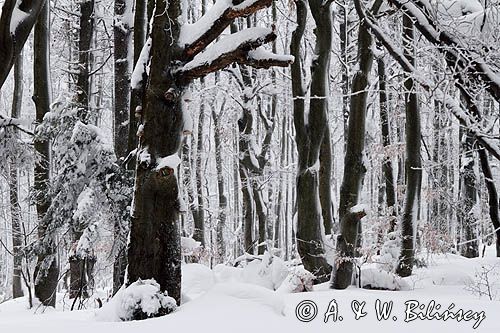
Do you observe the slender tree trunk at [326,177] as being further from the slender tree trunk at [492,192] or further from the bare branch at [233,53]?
the slender tree trunk at [492,192]

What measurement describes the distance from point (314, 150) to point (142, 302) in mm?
4175

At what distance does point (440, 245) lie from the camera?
8977mm

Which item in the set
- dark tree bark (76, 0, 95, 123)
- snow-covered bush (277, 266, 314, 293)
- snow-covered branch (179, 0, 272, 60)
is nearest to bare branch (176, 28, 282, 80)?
snow-covered branch (179, 0, 272, 60)

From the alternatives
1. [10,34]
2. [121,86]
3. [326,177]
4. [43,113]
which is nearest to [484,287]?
[326,177]

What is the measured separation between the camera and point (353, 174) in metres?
7.36

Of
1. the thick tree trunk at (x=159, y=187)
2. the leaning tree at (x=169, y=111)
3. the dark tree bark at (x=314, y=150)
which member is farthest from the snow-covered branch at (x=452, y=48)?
the dark tree bark at (x=314, y=150)

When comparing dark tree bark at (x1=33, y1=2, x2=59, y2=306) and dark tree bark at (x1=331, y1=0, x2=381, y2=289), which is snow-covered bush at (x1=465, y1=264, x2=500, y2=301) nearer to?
dark tree bark at (x1=331, y1=0, x2=381, y2=289)

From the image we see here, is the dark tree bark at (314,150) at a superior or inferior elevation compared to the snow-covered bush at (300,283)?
superior

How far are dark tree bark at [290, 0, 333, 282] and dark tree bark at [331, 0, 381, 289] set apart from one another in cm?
45

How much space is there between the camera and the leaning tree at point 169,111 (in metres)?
4.73

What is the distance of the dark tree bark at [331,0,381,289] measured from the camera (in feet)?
23.4

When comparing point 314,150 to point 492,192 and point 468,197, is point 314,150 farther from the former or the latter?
point 468,197

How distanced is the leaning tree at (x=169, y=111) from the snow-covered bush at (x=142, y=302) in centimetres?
21

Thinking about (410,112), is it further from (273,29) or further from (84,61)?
(84,61)
